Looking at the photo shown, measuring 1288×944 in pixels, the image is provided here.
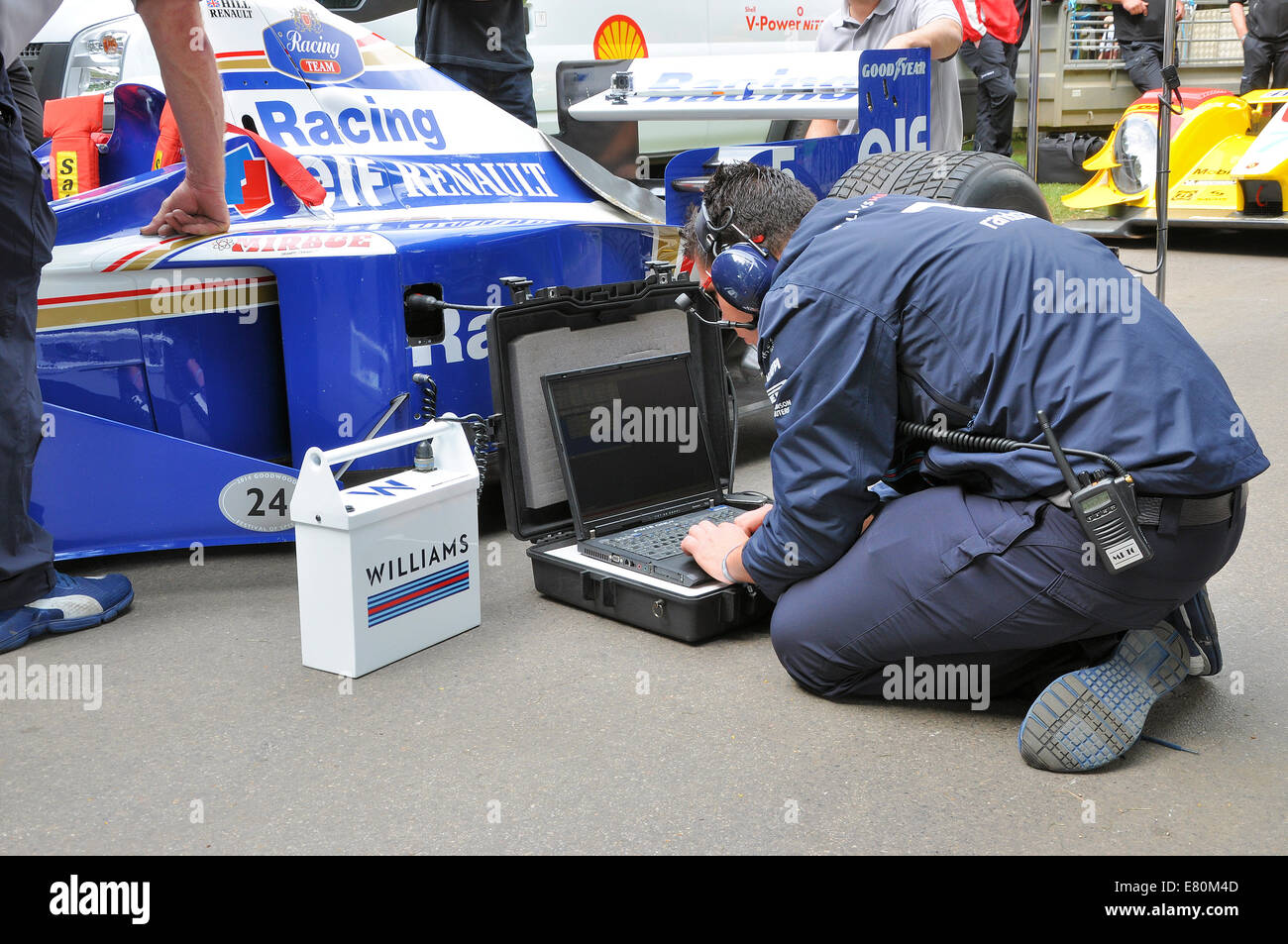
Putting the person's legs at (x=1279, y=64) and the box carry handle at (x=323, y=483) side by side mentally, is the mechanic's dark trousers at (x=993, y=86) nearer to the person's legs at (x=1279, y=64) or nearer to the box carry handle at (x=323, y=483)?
the person's legs at (x=1279, y=64)

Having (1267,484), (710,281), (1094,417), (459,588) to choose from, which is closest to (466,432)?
(459,588)

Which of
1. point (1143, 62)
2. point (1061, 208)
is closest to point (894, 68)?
point (1061, 208)

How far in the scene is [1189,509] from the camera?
219 cm

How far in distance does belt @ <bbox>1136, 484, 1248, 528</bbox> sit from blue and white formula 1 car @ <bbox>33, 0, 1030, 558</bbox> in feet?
6.00

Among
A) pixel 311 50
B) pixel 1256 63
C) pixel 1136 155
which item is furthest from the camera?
pixel 1256 63

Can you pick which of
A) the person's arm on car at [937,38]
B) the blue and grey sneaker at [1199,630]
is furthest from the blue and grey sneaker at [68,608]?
the person's arm on car at [937,38]

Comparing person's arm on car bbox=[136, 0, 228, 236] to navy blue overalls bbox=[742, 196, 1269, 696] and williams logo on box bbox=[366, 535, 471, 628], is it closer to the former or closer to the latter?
williams logo on box bbox=[366, 535, 471, 628]

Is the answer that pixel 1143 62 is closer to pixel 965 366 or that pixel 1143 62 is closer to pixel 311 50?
pixel 311 50

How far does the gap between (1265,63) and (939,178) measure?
7.15 meters

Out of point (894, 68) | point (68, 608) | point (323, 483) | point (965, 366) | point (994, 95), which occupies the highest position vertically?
point (994, 95)

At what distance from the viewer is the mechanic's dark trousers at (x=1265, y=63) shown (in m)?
9.09

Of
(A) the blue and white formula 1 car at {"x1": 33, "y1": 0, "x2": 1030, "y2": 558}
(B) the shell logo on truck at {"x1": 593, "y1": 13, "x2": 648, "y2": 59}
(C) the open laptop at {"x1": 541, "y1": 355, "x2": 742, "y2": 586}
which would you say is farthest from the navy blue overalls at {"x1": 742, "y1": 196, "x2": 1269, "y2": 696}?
(B) the shell logo on truck at {"x1": 593, "y1": 13, "x2": 648, "y2": 59}

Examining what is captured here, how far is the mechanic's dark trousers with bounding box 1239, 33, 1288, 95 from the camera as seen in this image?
909 cm

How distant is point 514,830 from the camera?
2.06 meters
